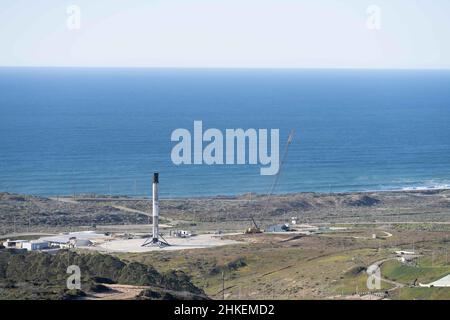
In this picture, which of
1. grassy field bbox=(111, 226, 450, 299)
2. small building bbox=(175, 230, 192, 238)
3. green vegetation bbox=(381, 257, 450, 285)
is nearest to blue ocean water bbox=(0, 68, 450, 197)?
small building bbox=(175, 230, 192, 238)

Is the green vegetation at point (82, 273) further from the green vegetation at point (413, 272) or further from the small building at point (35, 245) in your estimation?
the green vegetation at point (413, 272)

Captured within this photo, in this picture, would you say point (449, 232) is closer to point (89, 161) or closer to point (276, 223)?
point (276, 223)

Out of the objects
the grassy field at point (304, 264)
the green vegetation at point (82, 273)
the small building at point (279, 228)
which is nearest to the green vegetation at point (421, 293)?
the grassy field at point (304, 264)

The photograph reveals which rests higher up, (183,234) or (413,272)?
(183,234)

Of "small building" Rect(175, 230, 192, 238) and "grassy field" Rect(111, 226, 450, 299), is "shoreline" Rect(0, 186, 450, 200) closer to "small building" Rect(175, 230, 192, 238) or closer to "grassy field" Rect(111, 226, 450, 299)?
"small building" Rect(175, 230, 192, 238)

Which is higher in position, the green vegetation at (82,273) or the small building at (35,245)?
the small building at (35,245)

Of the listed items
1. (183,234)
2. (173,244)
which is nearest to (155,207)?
(173,244)

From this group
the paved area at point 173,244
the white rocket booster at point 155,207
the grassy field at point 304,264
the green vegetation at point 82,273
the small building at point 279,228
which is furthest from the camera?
the small building at point 279,228

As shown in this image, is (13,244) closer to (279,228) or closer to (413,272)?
(279,228)

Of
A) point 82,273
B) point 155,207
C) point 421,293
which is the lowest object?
point 421,293

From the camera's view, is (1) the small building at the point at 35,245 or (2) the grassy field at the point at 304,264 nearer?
(2) the grassy field at the point at 304,264

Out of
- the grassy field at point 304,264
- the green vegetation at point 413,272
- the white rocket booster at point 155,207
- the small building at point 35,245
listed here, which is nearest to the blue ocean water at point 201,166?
the white rocket booster at point 155,207

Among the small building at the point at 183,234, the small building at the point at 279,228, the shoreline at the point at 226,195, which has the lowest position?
the small building at the point at 183,234

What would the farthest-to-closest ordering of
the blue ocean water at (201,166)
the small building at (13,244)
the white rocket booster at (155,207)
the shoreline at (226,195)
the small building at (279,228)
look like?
the blue ocean water at (201,166), the shoreline at (226,195), the small building at (279,228), the white rocket booster at (155,207), the small building at (13,244)
